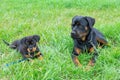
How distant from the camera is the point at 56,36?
5871 mm

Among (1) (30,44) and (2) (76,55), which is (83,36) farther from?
(1) (30,44)

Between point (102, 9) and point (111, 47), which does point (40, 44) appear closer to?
point (111, 47)

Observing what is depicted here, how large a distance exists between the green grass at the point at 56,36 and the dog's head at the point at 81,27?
1.18ft

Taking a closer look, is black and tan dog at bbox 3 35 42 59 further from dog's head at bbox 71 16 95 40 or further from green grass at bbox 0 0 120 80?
dog's head at bbox 71 16 95 40

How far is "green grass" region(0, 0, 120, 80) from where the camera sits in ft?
14.3

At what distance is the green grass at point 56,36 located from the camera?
4.36 m

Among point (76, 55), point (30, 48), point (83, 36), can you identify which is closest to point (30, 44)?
point (30, 48)

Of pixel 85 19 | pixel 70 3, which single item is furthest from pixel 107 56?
pixel 70 3

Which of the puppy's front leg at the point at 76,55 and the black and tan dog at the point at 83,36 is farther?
the black and tan dog at the point at 83,36

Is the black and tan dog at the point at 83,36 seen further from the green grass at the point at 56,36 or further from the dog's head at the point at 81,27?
the green grass at the point at 56,36

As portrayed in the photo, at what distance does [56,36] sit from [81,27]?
0.98 m

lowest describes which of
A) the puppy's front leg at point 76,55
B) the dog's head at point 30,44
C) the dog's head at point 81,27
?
the puppy's front leg at point 76,55

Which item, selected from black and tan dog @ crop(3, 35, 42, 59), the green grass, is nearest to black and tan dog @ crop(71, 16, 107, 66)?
the green grass

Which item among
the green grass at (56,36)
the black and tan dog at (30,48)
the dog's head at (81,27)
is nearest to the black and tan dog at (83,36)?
the dog's head at (81,27)
